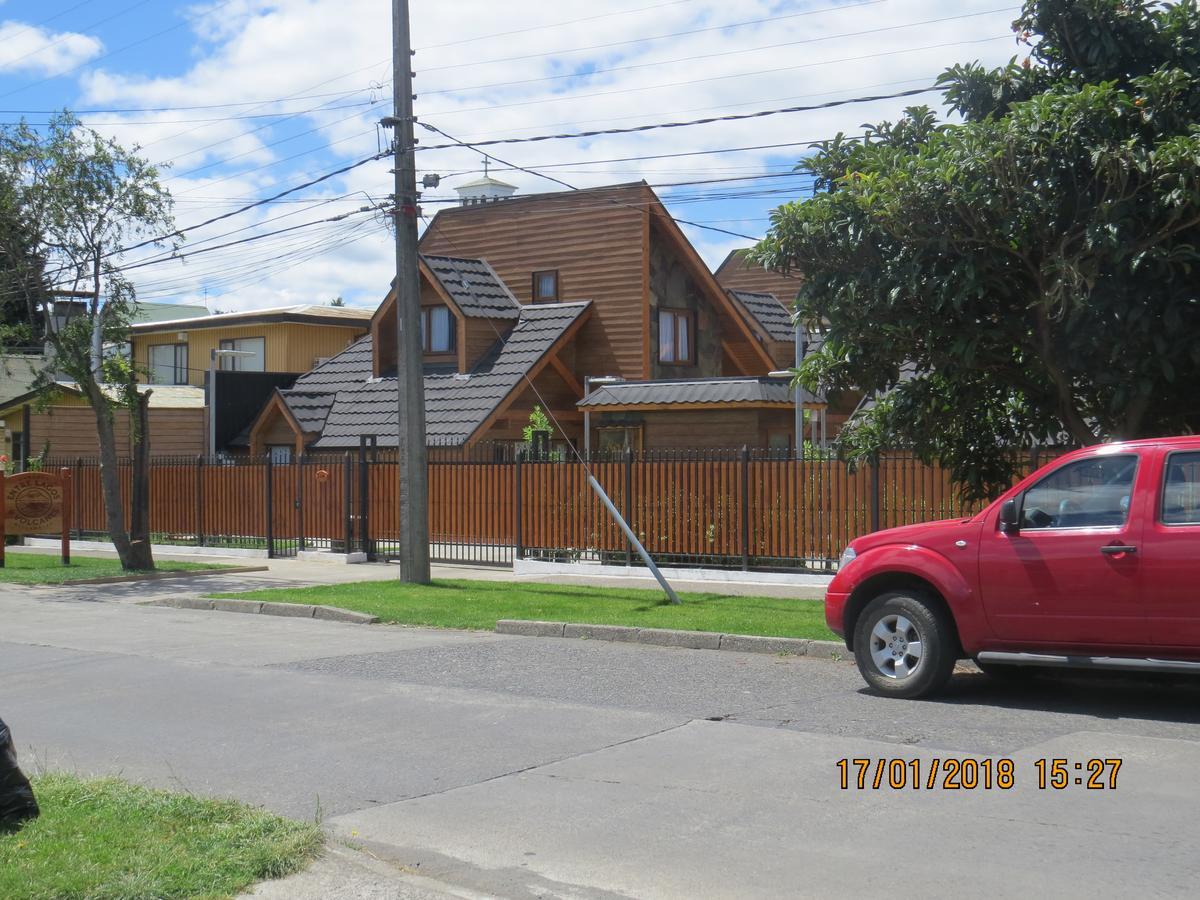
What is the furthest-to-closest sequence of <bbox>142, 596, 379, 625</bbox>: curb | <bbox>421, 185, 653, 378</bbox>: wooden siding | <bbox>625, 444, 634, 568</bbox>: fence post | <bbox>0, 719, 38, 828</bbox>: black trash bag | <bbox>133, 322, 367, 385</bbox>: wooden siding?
<bbox>133, 322, 367, 385</bbox>: wooden siding, <bbox>421, 185, 653, 378</bbox>: wooden siding, <bbox>625, 444, 634, 568</bbox>: fence post, <bbox>142, 596, 379, 625</bbox>: curb, <bbox>0, 719, 38, 828</bbox>: black trash bag

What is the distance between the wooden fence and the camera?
725 inches

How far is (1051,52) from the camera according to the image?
1268 cm

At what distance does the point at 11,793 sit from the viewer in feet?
20.3

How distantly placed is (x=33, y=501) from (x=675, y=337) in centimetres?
1476

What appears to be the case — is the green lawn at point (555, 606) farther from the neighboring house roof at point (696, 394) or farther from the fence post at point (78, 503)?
the fence post at point (78, 503)

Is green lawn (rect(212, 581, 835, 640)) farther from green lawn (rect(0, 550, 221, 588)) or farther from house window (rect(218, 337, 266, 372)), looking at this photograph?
house window (rect(218, 337, 266, 372))

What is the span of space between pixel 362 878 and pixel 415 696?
15.0 feet

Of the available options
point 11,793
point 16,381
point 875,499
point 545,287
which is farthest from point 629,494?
point 16,381

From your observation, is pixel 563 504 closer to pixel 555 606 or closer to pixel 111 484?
pixel 555 606

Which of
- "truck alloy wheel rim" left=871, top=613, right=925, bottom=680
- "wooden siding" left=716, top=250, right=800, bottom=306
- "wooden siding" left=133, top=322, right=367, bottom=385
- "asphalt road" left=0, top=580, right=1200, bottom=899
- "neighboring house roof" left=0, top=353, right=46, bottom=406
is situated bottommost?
"asphalt road" left=0, top=580, right=1200, bottom=899

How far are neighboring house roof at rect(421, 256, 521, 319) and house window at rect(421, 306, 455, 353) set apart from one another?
66 cm

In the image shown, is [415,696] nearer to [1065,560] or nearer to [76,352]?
[1065,560]

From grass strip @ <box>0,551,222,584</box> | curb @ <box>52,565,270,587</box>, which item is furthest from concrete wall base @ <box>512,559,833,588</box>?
grass strip @ <box>0,551,222,584</box>

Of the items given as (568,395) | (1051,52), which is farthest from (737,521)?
(568,395)
